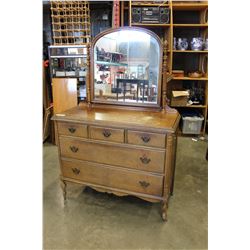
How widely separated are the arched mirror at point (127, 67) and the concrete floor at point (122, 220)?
0.91m

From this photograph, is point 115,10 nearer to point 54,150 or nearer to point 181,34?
point 181,34

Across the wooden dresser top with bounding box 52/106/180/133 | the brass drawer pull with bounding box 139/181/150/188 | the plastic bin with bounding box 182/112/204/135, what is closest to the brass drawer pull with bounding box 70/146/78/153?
the wooden dresser top with bounding box 52/106/180/133

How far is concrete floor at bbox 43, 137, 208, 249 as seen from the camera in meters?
1.60

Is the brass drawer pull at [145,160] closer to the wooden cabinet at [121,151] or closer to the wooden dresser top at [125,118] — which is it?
the wooden cabinet at [121,151]

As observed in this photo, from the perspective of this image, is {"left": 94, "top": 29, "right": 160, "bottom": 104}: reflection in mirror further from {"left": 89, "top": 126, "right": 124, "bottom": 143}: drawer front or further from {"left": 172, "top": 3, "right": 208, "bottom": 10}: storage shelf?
{"left": 172, "top": 3, "right": 208, "bottom": 10}: storage shelf

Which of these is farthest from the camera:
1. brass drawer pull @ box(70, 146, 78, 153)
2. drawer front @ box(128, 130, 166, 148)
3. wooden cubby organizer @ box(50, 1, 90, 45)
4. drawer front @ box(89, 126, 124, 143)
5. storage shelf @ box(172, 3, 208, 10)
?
storage shelf @ box(172, 3, 208, 10)

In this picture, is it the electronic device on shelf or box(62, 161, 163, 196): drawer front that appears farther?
the electronic device on shelf

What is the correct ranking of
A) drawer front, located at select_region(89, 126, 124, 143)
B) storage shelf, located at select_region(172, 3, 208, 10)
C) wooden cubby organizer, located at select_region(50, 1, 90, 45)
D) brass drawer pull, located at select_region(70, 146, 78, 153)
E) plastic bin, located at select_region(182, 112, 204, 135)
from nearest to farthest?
1. drawer front, located at select_region(89, 126, 124, 143)
2. brass drawer pull, located at select_region(70, 146, 78, 153)
3. wooden cubby organizer, located at select_region(50, 1, 90, 45)
4. storage shelf, located at select_region(172, 3, 208, 10)
5. plastic bin, located at select_region(182, 112, 204, 135)

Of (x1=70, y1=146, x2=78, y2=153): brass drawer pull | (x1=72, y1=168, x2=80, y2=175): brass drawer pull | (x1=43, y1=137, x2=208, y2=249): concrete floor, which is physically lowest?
(x1=43, y1=137, x2=208, y2=249): concrete floor

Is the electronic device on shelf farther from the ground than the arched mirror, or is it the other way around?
the electronic device on shelf

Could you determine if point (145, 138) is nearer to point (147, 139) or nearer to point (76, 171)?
point (147, 139)

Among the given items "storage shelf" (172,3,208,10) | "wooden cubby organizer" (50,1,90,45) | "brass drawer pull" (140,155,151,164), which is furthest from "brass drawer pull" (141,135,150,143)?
"storage shelf" (172,3,208,10)

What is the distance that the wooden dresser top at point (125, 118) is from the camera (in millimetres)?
1585

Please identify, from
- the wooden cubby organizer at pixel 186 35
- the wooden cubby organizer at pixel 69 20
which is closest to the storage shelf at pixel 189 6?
the wooden cubby organizer at pixel 186 35
